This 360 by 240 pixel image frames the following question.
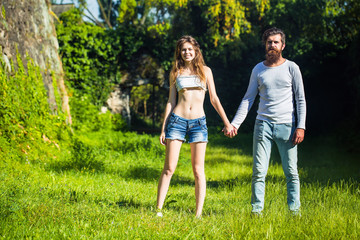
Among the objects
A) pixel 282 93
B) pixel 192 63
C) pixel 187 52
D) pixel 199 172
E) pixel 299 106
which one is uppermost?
pixel 187 52

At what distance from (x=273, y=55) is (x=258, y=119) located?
655 millimetres

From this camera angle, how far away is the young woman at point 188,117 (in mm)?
3330

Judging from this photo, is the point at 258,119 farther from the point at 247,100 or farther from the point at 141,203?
the point at 141,203

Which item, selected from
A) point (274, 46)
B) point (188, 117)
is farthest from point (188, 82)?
point (274, 46)

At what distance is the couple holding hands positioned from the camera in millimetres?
3342

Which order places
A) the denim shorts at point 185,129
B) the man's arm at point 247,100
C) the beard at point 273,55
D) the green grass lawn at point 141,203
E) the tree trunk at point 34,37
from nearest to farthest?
the green grass lawn at point 141,203, the denim shorts at point 185,129, the beard at point 273,55, the man's arm at point 247,100, the tree trunk at point 34,37

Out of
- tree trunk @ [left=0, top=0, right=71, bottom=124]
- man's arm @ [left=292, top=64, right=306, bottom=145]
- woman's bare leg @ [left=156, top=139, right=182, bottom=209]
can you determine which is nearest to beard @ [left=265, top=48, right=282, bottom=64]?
man's arm @ [left=292, top=64, right=306, bottom=145]

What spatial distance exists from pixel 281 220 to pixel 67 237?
5.96 ft

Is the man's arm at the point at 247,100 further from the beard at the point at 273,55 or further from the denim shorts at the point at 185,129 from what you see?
the denim shorts at the point at 185,129

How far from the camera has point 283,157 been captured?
3.46 meters

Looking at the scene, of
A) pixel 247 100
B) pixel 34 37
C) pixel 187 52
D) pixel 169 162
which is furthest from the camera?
pixel 34 37

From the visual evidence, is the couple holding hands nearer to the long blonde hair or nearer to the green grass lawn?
the long blonde hair

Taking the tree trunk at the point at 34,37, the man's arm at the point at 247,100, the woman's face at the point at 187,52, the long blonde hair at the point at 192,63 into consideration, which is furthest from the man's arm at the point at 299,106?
the tree trunk at the point at 34,37

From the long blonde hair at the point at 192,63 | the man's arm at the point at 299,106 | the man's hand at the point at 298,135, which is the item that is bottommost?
the man's hand at the point at 298,135
